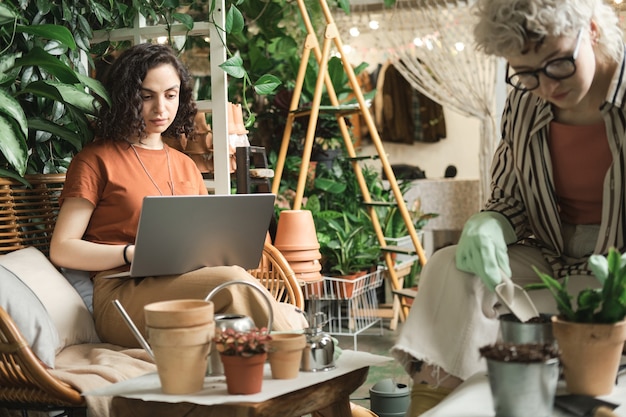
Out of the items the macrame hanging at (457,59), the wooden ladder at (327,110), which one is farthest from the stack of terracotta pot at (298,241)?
the macrame hanging at (457,59)

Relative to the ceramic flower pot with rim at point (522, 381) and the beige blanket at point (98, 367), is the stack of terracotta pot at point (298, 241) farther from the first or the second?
the ceramic flower pot with rim at point (522, 381)

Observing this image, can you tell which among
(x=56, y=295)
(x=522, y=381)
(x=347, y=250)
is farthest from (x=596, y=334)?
(x=347, y=250)

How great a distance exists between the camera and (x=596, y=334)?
139cm

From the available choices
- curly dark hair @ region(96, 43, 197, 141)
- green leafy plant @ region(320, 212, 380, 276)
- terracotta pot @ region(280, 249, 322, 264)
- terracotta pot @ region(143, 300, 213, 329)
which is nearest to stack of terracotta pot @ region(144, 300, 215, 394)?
terracotta pot @ region(143, 300, 213, 329)

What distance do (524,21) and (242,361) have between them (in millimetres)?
874

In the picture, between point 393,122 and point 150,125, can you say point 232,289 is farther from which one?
point 393,122

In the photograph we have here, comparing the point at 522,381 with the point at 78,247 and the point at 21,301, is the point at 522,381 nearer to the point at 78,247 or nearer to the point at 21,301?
the point at 21,301

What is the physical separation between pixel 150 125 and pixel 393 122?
5.79m

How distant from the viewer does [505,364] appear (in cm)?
129

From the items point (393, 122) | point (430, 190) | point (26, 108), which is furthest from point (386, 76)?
Result: point (26, 108)

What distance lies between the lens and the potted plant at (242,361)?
157cm

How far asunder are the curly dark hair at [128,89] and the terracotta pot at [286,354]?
1.14m

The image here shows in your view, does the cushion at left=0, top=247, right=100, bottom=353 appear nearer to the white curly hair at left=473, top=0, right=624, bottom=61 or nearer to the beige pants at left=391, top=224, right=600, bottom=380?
the beige pants at left=391, top=224, right=600, bottom=380

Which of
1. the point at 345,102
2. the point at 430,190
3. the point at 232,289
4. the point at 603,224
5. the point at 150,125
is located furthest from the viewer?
the point at 430,190
